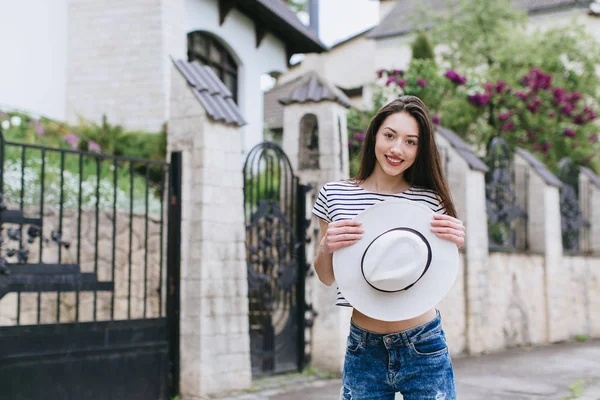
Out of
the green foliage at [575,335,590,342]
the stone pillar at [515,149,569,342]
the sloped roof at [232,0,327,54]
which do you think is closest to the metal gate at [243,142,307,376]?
the stone pillar at [515,149,569,342]

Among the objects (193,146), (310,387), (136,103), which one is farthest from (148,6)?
(310,387)

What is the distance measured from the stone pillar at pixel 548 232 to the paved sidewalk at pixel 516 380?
1508mm

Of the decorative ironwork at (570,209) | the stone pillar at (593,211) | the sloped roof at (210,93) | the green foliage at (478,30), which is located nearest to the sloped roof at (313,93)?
the sloped roof at (210,93)

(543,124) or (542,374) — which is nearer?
(542,374)

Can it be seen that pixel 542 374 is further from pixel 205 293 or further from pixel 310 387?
pixel 205 293

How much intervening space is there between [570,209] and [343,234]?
11.8 metres

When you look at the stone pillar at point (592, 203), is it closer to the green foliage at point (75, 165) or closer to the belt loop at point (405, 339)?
the green foliage at point (75, 165)

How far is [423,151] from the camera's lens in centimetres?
289

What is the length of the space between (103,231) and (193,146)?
1532 millimetres

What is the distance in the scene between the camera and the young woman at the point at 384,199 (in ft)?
9.02

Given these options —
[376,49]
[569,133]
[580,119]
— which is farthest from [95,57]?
[376,49]

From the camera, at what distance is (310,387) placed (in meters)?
7.14

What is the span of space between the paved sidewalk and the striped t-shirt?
380cm

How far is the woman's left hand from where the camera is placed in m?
2.68
